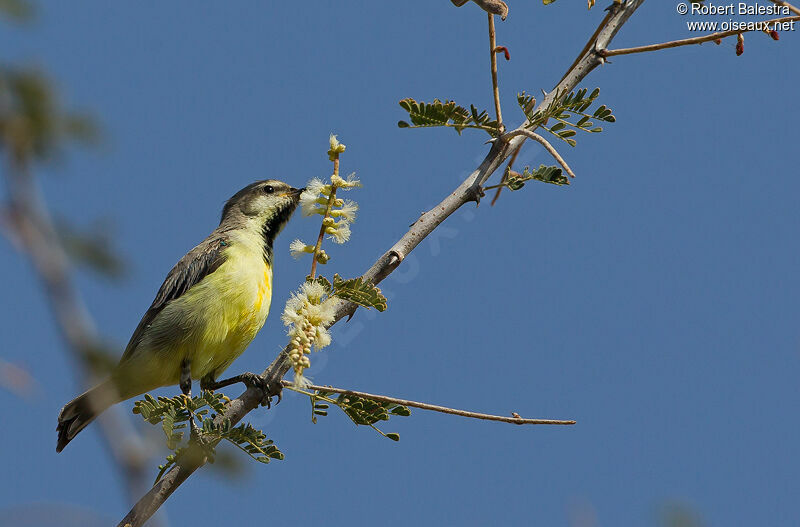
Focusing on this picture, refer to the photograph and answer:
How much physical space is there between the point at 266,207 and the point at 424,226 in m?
4.33

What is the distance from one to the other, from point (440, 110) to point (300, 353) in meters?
1.33

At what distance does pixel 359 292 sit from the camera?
3.79 meters

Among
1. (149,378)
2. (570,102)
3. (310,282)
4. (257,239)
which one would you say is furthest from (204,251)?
(570,102)

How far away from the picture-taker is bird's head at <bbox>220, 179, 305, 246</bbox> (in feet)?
25.4

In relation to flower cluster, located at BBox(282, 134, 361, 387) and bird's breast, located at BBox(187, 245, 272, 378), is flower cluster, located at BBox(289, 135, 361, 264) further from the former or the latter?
bird's breast, located at BBox(187, 245, 272, 378)

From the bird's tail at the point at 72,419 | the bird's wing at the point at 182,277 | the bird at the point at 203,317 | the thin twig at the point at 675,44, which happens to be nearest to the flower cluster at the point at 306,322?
the thin twig at the point at 675,44

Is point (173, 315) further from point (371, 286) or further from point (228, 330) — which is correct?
point (371, 286)

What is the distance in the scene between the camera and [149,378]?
6758 mm

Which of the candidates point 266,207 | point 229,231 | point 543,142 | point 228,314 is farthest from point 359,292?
point 266,207

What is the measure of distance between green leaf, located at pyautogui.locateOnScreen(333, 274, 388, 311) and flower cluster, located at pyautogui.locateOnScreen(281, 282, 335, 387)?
72 mm

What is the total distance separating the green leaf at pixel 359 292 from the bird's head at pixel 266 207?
385 centimetres

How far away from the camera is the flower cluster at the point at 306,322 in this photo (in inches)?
142

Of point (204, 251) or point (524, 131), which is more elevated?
point (204, 251)

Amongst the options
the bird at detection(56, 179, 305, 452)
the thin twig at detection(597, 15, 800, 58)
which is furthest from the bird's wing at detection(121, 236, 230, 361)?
the thin twig at detection(597, 15, 800, 58)
